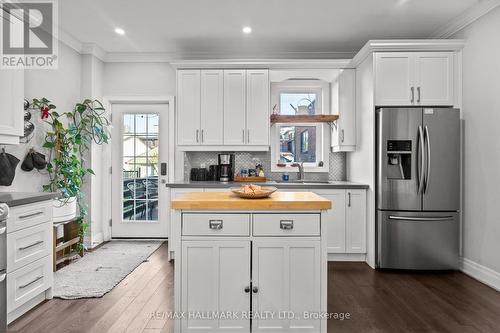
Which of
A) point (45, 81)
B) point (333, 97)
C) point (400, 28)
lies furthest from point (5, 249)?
point (400, 28)

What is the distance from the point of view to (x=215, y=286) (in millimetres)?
2080

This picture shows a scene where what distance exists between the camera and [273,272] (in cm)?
208

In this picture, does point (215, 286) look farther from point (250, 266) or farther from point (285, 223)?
point (285, 223)

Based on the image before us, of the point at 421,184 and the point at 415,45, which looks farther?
the point at 415,45

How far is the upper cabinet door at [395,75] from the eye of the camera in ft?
12.1

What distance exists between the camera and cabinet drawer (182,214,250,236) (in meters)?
2.09

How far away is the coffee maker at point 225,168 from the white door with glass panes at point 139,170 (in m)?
0.91

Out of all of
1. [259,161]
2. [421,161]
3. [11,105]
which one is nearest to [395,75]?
[421,161]

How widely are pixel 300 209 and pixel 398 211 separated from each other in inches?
79.3

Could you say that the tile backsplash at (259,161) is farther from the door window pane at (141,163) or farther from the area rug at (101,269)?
the area rug at (101,269)

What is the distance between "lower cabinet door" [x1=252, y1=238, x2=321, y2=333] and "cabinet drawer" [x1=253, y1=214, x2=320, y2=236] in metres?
0.05

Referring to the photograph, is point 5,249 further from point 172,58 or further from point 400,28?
point 400,28

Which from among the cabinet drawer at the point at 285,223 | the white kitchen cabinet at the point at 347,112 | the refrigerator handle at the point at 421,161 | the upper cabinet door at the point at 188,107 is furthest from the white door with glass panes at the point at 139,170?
the refrigerator handle at the point at 421,161

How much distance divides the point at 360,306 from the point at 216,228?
5.00ft
